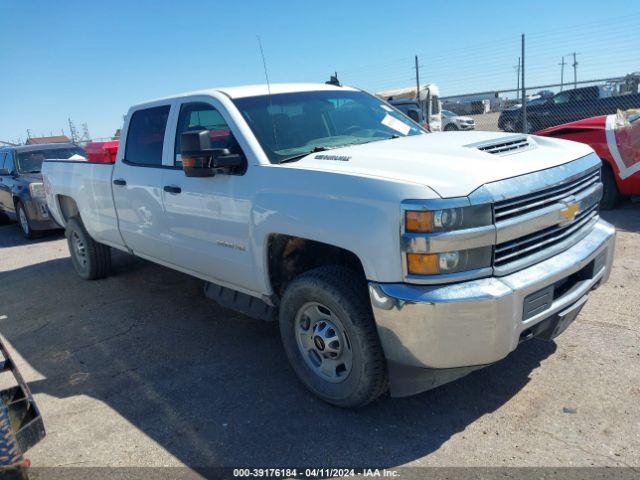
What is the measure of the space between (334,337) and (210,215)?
4.41 ft

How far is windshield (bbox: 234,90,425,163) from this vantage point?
364cm

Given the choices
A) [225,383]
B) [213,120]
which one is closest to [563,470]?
[225,383]

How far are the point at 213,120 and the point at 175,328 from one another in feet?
6.42

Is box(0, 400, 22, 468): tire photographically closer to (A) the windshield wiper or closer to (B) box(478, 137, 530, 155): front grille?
(A) the windshield wiper

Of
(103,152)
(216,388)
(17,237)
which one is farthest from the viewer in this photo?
(17,237)

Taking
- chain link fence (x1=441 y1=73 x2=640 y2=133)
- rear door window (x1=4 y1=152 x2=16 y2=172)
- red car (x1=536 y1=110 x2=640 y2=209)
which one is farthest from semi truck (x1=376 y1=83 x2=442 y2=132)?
rear door window (x1=4 y1=152 x2=16 y2=172)

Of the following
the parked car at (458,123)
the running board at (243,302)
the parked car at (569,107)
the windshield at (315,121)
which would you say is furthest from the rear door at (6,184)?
the parked car at (458,123)

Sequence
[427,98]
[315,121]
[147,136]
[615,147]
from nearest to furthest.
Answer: [315,121] → [147,136] → [615,147] → [427,98]

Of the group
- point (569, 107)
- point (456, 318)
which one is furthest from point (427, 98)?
point (456, 318)

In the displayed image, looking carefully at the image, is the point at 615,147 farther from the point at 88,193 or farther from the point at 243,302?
the point at 88,193

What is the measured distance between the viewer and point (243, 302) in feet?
13.0

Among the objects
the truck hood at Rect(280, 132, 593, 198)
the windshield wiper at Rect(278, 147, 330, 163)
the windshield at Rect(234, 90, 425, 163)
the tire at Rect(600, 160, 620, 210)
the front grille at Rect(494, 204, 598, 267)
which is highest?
the windshield at Rect(234, 90, 425, 163)

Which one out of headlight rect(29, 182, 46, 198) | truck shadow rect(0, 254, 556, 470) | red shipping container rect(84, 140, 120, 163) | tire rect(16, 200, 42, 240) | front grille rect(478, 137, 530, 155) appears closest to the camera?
truck shadow rect(0, 254, 556, 470)

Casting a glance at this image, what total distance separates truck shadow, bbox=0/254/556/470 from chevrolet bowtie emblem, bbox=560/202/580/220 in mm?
1096
